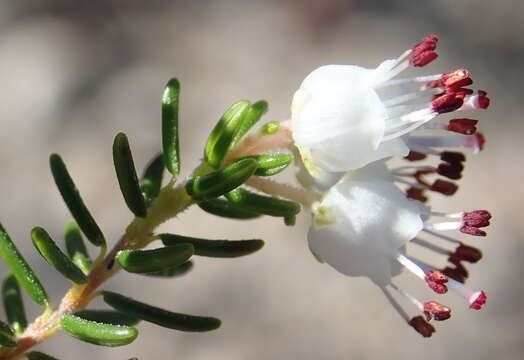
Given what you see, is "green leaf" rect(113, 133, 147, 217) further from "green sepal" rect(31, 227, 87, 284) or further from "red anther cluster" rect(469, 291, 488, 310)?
"red anther cluster" rect(469, 291, 488, 310)

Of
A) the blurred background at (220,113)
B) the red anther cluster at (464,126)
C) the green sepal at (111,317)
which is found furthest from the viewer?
the blurred background at (220,113)

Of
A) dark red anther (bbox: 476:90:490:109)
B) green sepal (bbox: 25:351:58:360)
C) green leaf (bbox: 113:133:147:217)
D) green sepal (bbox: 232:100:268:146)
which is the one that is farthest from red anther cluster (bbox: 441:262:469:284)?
green sepal (bbox: 25:351:58:360)

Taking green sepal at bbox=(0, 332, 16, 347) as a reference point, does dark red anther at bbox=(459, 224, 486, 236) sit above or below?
below

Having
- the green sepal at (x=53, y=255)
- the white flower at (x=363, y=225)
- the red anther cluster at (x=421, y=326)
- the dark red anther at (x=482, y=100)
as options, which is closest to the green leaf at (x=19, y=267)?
the green sepal at (x=53, y=255)

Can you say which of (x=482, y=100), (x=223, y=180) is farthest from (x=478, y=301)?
(x=223, y=180)

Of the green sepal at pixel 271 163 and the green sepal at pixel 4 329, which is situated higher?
the green sepal at pixel 271 163

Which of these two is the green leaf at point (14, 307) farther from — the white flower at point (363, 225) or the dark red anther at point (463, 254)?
the dark red anther at point (463, 254)
